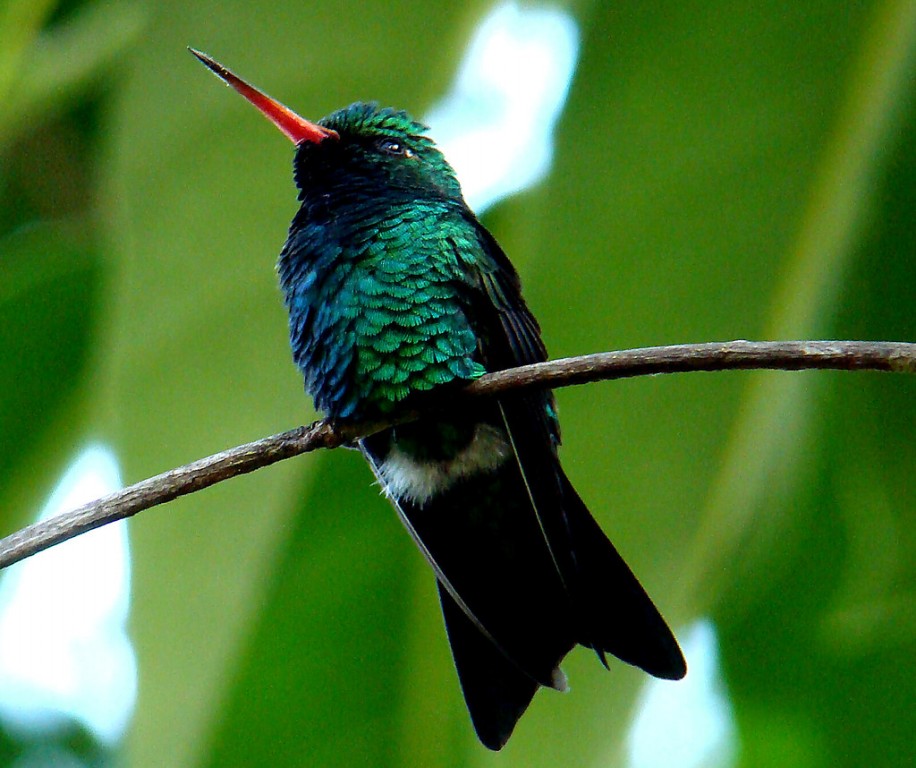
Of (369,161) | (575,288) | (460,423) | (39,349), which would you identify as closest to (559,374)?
(575,288)

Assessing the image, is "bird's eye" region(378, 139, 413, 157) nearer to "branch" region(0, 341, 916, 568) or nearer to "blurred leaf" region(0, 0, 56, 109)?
"branch" region(0, 341, 916, 568)

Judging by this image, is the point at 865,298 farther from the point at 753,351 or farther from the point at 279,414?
the point at 279,414

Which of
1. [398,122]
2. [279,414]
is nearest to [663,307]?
[279,414]

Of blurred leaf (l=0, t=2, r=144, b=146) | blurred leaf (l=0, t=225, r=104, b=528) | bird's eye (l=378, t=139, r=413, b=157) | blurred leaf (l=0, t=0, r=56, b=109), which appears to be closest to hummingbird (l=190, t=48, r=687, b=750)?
bird's eye (l=378, t=139, r=413, b=157)

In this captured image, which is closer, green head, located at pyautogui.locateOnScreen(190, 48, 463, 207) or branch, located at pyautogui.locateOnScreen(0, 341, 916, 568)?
branch, located at pyautogui.locateOnScreen(0, 341, 916, 568)

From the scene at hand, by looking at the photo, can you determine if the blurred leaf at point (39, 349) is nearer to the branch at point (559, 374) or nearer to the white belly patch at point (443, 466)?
the white belly patch at point (443, 466)

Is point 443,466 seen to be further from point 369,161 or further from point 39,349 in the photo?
point 39,349
